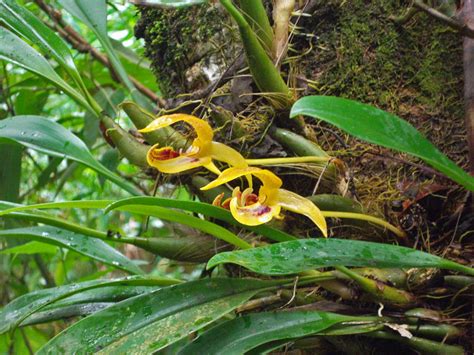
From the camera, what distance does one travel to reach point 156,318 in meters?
0.68

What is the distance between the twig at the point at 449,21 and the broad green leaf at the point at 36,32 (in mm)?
478

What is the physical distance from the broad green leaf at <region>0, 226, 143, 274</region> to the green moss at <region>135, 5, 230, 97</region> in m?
0.29

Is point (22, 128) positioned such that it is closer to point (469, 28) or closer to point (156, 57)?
point (156, 57)

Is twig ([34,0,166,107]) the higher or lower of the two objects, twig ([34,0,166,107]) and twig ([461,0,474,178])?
the higher

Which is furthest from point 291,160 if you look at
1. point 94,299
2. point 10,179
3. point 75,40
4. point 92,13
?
point 75,40

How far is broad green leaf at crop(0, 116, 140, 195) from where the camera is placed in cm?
85

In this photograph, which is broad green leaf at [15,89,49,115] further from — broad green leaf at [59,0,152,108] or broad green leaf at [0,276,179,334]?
broad green leaf at [0,276,179,334]

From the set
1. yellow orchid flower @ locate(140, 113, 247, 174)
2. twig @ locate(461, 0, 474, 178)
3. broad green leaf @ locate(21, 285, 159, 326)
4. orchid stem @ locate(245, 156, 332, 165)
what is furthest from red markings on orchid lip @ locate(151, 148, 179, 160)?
twig @ locate(461, 0, 474, 178)

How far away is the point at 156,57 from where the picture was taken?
42.3 inches

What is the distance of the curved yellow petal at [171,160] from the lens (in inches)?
26.8

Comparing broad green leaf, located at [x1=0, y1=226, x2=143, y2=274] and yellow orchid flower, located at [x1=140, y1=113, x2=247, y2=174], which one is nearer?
yellow orchid flower, located at [x1=140, y1=113, x2=247, y2=174]

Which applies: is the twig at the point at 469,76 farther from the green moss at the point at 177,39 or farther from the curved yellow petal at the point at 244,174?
the green moss at the point at 177,39

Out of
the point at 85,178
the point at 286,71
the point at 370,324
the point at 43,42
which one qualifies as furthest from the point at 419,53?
the point at 85,178

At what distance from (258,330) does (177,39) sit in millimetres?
547
